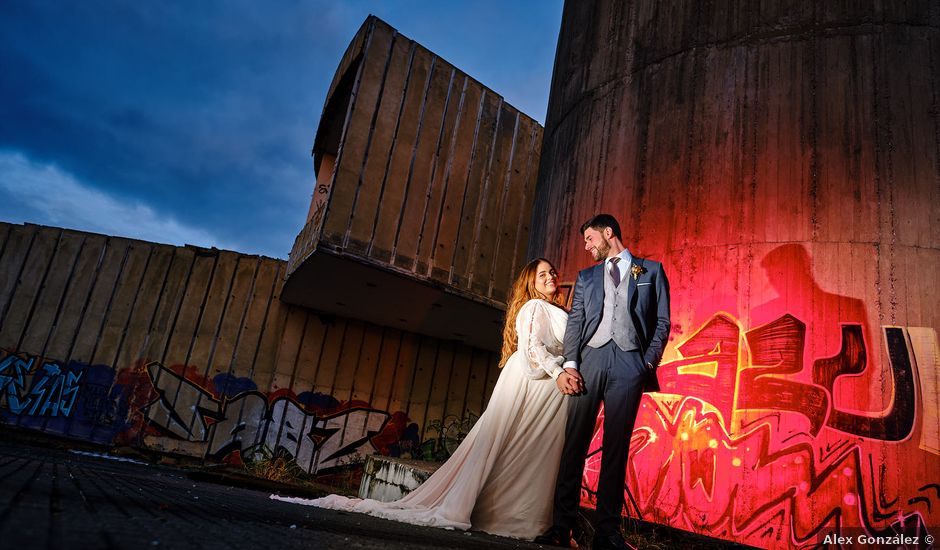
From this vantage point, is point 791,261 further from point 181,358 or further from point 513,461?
point 181,358

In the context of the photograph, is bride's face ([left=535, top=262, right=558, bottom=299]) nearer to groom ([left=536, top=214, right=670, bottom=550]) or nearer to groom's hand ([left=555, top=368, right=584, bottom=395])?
groom ([left=536, top=214, right=670, bottom=550])

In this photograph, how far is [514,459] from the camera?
3.41 meters

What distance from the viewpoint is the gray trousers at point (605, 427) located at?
2809 millimetres

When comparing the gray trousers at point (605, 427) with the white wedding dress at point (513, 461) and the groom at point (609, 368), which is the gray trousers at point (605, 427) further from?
the white wedding dress at point (513, 461)

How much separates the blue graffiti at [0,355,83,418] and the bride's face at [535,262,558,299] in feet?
31.6

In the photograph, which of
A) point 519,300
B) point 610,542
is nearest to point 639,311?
point 519,300

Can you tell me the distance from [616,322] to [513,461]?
118cm

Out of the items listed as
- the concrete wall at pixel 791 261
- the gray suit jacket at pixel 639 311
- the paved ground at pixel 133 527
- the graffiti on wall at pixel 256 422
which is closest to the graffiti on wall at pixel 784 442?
the concrete wall at pixel 791 261

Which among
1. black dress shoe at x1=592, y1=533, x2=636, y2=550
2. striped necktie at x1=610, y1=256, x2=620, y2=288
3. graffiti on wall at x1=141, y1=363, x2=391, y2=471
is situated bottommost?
graffiti on wall at x1=141, y1=363, x2=391, y2=471

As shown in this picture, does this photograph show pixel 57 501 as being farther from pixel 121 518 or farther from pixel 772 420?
pixel 772 420

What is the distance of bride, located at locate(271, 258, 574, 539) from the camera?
125 inches

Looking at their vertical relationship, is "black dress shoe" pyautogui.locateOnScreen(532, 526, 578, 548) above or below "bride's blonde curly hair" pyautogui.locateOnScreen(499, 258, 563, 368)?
below

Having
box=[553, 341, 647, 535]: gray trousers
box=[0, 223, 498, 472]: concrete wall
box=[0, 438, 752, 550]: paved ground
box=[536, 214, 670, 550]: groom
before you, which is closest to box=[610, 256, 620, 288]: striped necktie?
box=[536, 214, 670, 550]: groom

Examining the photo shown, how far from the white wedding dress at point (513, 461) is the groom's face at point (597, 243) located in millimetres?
516
